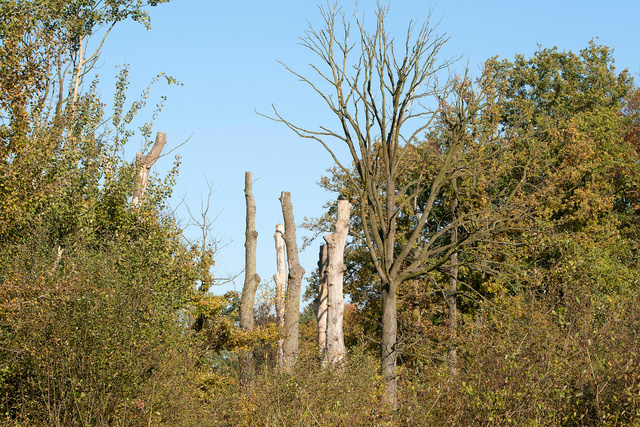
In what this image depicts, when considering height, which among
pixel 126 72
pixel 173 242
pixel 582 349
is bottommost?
pixel 582 349

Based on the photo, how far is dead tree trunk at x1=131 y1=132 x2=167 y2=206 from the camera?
18266 mm

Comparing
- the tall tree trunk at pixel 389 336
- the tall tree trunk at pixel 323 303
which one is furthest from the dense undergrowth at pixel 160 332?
the tall tree trunk at pixel 323 303

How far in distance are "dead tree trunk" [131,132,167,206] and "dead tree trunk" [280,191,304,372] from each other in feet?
12.2

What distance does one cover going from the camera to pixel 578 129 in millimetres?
26719

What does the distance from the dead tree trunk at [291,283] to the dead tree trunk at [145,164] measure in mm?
3725

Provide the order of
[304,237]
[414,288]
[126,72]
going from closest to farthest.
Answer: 1. [126,72]
2. [414,288]
3. [304,237]

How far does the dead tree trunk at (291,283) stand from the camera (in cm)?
1847

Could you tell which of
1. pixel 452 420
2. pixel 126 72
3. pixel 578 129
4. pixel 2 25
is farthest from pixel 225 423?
pixel 578 129

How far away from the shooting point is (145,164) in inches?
760

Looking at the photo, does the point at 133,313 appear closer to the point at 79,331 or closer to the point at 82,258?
the point at 79,331

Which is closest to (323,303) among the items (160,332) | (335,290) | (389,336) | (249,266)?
(335,290)

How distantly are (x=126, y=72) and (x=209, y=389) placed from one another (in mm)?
10341

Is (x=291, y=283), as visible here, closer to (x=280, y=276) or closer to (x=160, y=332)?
(x=280, y=276)

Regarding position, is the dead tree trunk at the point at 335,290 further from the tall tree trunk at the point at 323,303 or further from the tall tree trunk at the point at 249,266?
the tall tree trunk at the point at 249,266
